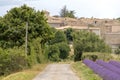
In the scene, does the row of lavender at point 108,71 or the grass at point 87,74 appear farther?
the grass at point 87,74

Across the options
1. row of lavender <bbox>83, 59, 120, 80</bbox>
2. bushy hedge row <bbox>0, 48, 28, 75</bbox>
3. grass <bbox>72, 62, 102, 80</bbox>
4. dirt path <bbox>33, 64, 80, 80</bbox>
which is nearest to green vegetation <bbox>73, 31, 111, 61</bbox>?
bushy hedge row <bbox>0, 48, 28, 75</bbox>

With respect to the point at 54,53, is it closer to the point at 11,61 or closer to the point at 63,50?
the point at 63,50

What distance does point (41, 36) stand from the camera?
61688mm

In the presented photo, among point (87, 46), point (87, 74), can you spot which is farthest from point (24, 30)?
point (87, 74)

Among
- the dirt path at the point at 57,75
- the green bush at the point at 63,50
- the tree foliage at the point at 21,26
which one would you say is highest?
the tree foliage at the point at 21,26

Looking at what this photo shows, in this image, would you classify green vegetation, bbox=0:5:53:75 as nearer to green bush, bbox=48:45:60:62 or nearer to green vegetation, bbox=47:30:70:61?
green vegetation, bbox=47:30:70:61

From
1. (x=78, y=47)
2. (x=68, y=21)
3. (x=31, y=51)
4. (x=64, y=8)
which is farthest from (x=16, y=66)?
(x=64, y=8)

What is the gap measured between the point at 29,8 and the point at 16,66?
2472 centimetres

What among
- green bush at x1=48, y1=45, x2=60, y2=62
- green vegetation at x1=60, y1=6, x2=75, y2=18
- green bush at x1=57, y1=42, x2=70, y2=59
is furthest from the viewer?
green vegetation at x1=60, y1=6, x2=75, y2=18

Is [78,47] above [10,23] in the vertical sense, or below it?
below

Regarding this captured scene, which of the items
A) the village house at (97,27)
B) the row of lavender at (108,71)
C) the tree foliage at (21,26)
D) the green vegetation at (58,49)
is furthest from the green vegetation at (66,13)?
the row of lavender at (108,71)

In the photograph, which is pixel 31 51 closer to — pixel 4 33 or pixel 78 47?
pixel 4 33

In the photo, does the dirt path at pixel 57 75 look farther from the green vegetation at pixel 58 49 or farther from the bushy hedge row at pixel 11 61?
the green vegetation at pixel 58 49

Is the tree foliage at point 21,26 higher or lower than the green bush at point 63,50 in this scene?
higher
